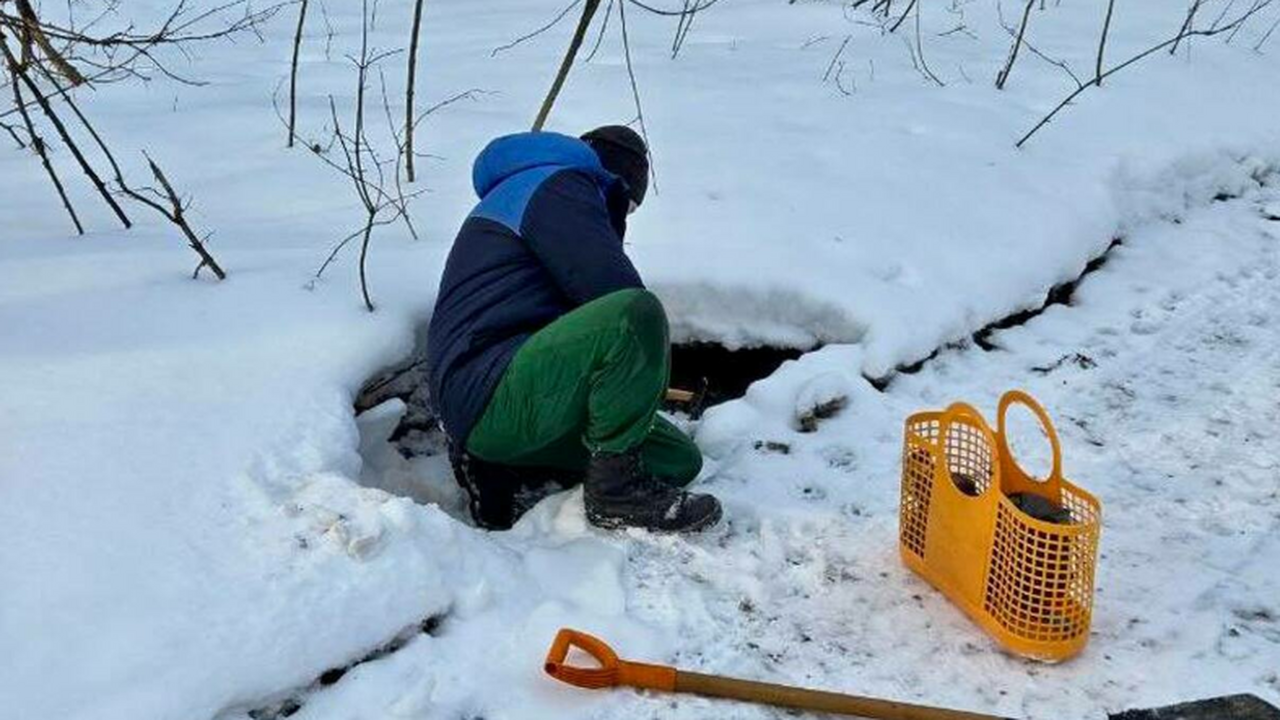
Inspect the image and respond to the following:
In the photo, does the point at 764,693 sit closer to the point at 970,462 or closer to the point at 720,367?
the point at 970,462

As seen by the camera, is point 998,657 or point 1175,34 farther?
point 1175,34

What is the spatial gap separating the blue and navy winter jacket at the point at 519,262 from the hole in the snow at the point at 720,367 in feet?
3.46

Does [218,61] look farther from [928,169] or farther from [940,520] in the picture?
[940,520]

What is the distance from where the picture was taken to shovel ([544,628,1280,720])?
2.32 meters

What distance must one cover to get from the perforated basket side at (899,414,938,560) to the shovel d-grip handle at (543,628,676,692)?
70 centimetres

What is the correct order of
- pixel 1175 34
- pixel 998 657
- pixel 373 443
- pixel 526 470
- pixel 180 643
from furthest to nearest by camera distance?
pixel 1175 34 → pixel 373 443 → pixel 526 470 → pixel 998 657 → pixel 180 643

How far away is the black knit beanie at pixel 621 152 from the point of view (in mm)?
3141

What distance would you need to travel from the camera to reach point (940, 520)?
2.74m

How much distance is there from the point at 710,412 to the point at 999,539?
1.17m

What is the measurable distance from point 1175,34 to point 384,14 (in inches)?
180

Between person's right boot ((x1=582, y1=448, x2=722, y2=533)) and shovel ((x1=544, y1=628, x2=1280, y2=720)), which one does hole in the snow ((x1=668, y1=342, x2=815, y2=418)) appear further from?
shovel ((x1=544, y1=628, x2=1280, y2=720))

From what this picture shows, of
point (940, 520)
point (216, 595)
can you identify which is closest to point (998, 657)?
point (940, 520)

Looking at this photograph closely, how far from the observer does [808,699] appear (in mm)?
2395

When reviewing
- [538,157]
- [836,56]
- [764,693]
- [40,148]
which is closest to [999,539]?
[764,693]
